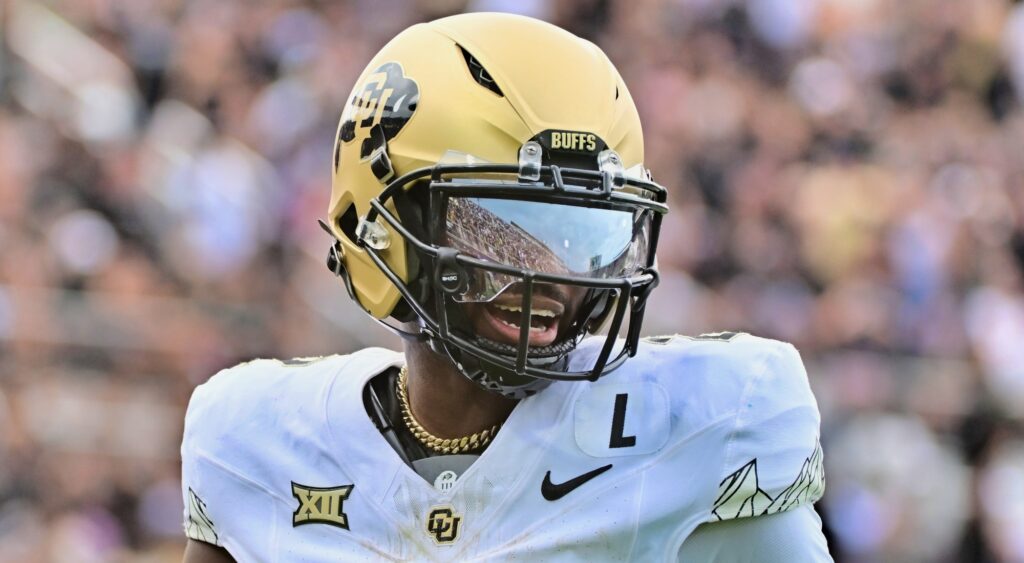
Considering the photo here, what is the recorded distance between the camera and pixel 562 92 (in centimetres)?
188

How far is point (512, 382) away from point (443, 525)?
8.5 inches

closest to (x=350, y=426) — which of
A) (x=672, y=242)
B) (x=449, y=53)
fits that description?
(x=449, y=53)

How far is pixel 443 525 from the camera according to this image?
1871 mm

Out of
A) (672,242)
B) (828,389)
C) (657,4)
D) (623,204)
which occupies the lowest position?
(828,389)

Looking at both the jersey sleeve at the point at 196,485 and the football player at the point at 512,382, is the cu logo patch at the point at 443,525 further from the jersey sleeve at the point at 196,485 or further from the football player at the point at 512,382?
the jersey sleeve at the point at 196,485

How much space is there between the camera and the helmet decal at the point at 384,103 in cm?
194

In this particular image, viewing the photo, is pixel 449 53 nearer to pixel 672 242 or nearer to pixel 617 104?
pixel 617 104

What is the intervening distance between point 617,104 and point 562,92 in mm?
96

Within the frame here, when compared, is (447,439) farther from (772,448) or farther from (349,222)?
(772,448)

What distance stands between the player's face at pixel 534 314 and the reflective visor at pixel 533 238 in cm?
3

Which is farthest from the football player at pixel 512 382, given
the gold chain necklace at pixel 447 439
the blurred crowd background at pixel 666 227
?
the blurred crowd background at pixel 666 227

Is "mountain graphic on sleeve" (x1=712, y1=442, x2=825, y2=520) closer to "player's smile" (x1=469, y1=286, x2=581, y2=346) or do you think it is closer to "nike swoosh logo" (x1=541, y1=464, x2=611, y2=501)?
"nike swoosh logo" (x1=541, y1=464, x2=611, y2=501)

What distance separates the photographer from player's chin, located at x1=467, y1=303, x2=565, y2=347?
72.2 inches

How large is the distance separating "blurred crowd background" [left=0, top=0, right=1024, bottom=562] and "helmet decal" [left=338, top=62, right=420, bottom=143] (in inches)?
137
